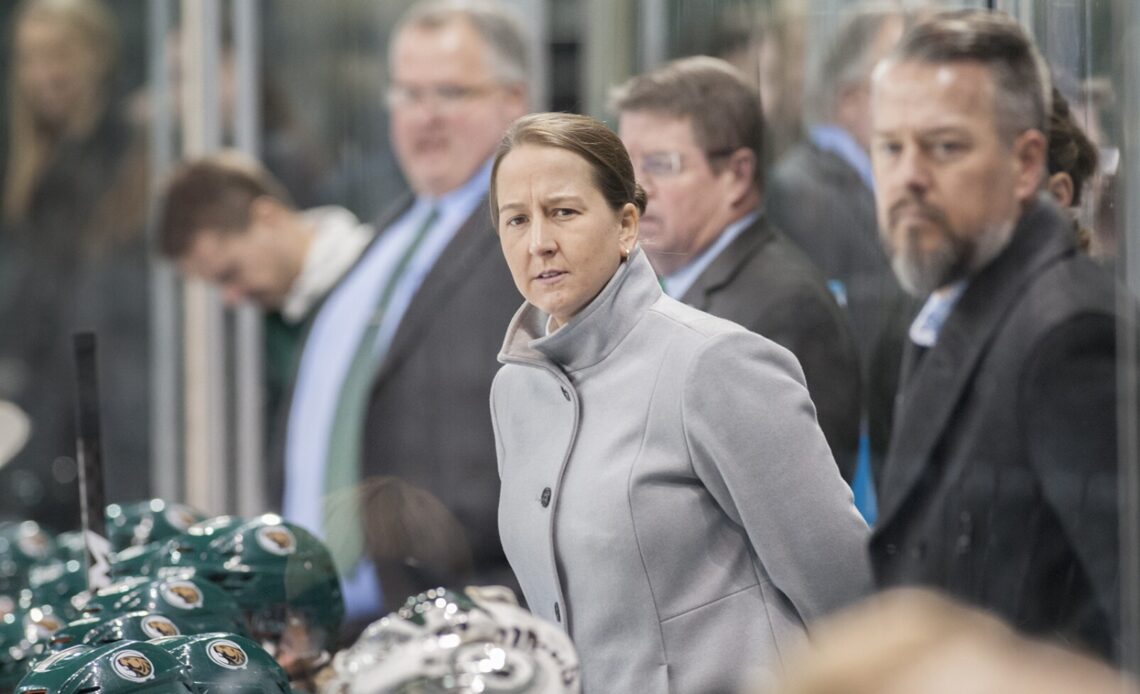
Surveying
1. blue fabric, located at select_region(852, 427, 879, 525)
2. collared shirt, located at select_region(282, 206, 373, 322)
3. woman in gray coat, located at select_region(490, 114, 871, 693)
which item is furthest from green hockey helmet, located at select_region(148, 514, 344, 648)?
collared shirt, located at select_region(282, 206, 373, 322)

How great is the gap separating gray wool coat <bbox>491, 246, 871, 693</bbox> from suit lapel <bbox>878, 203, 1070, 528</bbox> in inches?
7.6

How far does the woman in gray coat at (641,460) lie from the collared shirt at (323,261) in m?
3.04

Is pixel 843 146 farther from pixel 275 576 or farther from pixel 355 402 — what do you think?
pixel 355 402

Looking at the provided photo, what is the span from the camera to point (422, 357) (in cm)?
407

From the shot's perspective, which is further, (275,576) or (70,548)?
(70,548)

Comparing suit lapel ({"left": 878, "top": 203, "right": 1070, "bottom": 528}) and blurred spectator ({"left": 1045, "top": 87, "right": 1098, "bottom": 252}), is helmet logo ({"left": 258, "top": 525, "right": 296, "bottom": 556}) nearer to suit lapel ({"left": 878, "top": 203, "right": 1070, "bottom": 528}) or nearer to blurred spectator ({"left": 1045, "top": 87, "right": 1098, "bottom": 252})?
suit lapel ({"left": 878, "top": 203, "right": 1070, "bottom": 528})

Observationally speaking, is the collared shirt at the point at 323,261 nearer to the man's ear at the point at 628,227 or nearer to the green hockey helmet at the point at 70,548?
the green hockey helmet at the point at 70,548

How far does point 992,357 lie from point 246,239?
3.44 metres

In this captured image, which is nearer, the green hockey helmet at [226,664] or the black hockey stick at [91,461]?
the green hockey helmet at [226,664]

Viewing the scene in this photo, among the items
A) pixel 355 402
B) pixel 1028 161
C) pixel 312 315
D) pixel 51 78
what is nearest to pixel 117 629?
pixel 1028 161

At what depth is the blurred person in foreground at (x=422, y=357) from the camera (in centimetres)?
304

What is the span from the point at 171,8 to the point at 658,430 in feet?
16.1

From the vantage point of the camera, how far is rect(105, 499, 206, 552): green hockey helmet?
3514mm

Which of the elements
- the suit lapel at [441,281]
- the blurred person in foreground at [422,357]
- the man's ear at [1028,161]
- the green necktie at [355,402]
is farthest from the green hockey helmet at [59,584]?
the man's ear at [1028,161]
